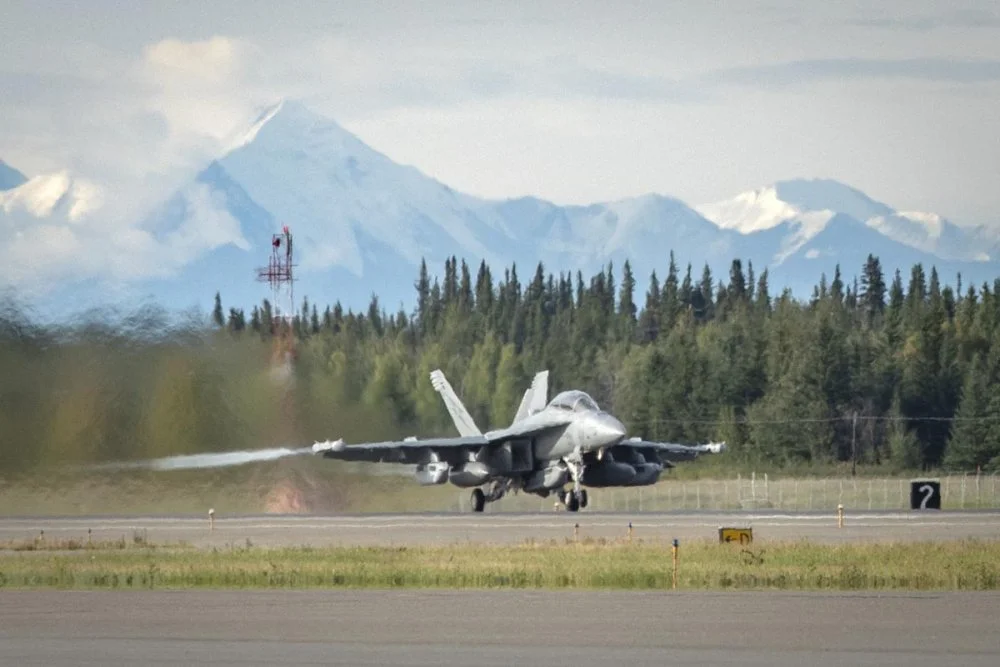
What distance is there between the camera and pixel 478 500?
5503cm

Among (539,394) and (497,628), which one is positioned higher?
(539,394)

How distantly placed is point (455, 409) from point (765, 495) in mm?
11367

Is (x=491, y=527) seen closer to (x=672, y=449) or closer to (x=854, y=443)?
(x=672, y=449)

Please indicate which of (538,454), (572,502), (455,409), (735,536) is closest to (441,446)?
(538,454)

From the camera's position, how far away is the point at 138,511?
5022cm

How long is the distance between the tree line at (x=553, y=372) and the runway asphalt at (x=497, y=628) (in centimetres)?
2378

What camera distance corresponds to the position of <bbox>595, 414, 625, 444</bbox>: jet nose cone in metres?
49.8

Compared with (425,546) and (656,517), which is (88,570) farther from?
(656,517)

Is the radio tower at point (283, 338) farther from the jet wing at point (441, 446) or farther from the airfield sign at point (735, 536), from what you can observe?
the airfield sign at point (735, 536)

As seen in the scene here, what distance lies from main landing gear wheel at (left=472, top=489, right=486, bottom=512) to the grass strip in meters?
18.8

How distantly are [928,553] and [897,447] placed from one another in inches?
2127

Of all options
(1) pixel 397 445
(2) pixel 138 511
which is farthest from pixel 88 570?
(1) pixel 397 445

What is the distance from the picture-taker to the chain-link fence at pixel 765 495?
60281 mm

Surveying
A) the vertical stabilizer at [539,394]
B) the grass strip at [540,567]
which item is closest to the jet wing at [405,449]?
the vertical stabilizer at [539,394]
